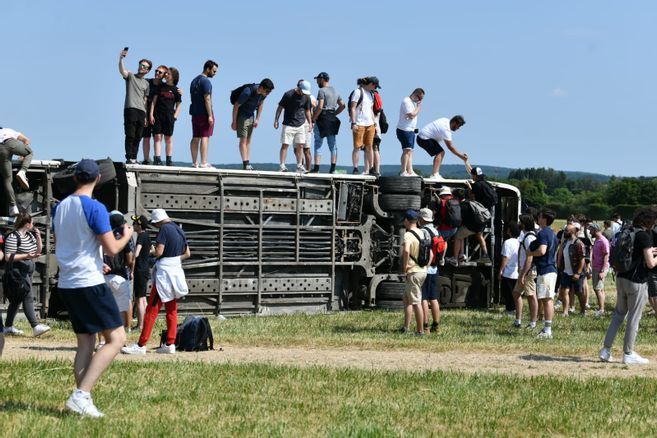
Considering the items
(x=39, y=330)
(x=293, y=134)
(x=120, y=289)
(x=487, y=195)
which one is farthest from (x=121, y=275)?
(x=487, y=195)

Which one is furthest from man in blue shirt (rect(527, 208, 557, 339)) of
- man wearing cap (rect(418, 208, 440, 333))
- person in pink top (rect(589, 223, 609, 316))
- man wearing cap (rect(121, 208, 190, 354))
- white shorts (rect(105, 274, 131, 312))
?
white shorts (rect(105, 274, 131, 312))

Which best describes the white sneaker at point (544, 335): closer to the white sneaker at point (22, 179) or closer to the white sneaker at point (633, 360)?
the white sneaker at point (633, 360)

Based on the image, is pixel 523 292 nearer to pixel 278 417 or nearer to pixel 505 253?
pixel 505 253

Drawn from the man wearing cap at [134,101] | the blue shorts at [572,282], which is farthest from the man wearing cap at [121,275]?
the blue shorts at [572,282]

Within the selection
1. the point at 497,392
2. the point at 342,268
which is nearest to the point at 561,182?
the point at 342,268

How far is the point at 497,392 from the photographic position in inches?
436

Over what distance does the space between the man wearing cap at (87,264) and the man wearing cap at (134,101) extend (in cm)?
1033

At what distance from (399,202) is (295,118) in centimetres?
271

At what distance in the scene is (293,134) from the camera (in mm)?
21328

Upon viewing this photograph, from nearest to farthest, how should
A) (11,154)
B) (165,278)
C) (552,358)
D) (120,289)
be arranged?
(165,278), (552,358), (120,289), (11,154)

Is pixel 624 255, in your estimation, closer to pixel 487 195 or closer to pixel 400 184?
pixel 400 184

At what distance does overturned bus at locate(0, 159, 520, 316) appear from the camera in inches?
759

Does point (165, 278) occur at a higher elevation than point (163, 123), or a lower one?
lower

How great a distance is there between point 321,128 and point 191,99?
117 inches
